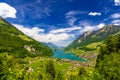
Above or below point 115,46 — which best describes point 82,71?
below

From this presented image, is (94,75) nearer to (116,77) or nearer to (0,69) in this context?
(116,77)

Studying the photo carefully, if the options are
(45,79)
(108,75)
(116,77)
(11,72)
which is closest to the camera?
(11,72)

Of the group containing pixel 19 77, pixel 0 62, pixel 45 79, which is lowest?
pixel 45 79

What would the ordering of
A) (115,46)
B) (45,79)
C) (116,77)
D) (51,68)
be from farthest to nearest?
(51,68)
(45,79)
(115,46)
(116,77)

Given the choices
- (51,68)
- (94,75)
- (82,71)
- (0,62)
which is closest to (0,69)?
(0,62)

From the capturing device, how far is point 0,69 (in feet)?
109

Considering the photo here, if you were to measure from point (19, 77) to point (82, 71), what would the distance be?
70494 mm

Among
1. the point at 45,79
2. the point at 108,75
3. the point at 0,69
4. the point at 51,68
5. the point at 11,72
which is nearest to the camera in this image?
the point at 11,72

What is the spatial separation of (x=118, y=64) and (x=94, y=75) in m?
8.95

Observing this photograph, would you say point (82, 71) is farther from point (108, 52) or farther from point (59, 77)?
point (108, 52)

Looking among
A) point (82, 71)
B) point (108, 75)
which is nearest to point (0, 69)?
point (108, 75)

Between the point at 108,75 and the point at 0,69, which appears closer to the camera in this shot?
the point at 0,69

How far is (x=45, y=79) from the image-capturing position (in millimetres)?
97688

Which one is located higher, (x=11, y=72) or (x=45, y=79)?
(x=11, y=72)
